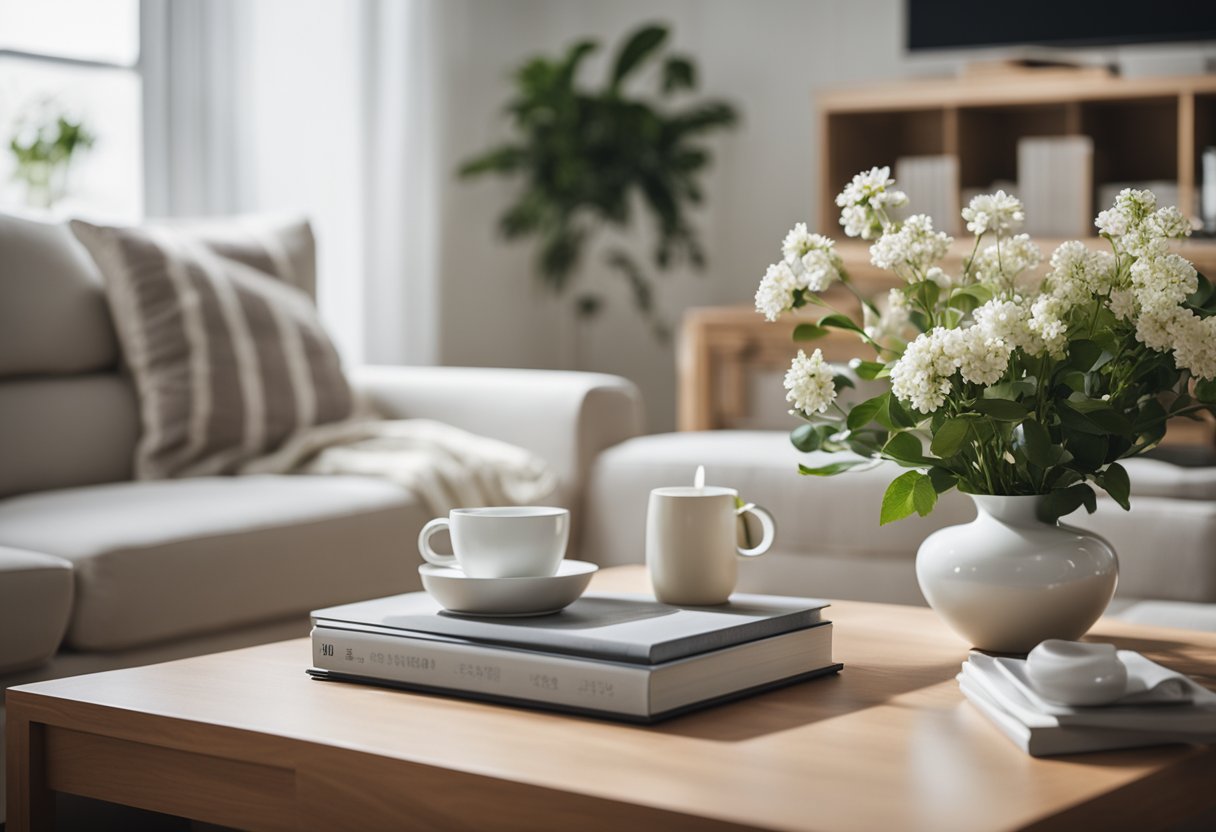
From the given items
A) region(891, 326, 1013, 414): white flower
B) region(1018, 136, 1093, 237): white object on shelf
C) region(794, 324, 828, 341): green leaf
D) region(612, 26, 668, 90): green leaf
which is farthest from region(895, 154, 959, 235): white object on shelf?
region(891, 326, 1013, 414): white flower

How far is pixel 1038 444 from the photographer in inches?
50.2

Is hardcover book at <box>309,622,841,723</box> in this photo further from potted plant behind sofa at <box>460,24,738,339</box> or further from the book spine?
potted plant behind sofa at <box>460,24,738,339</box>

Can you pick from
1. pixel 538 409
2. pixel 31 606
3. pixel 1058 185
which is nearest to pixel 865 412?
pixel 31 606

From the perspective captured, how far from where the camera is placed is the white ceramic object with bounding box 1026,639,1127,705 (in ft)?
3.44

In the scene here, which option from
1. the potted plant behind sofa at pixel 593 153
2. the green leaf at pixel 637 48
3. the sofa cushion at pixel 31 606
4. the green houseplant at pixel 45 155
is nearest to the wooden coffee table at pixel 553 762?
the sofa cushion at pixel 31 606

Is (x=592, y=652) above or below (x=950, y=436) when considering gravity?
below

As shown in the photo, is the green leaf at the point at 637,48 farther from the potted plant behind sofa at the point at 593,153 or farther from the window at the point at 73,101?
the window at the point at 73,101

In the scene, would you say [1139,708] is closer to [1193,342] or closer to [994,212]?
[1193,342]

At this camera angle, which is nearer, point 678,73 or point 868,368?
point 868,368

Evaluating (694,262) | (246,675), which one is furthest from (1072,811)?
(694,262)

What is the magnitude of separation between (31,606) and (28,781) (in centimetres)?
61

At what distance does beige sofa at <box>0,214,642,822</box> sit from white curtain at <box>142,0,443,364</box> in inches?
40.1

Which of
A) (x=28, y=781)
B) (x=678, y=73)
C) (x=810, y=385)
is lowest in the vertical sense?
(x=28, y=781)

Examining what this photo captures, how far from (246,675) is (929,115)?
3.50m
